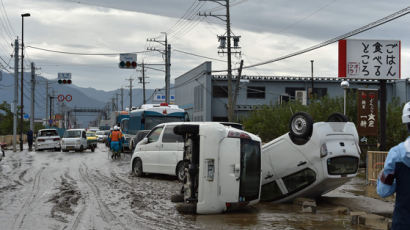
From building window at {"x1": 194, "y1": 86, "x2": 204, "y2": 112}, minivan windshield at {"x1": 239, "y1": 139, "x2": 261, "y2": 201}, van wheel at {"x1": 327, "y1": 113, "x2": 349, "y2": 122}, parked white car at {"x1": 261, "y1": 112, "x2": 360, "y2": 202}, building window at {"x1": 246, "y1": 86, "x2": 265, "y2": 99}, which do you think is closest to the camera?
minivan windshield at {"x1": 239, "y1": 139, "x2": 261, "y2": 201}

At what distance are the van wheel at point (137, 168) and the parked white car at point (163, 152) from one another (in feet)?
0.68

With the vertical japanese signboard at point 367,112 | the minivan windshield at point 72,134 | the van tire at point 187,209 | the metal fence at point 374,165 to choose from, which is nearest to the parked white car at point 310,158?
the van tire at point 187,209

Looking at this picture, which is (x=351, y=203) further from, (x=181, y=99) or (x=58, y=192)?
(x=181, y=99)

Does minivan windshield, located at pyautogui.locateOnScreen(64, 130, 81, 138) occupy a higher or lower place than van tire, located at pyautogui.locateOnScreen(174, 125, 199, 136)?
lower

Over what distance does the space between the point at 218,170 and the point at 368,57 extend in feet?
33.9

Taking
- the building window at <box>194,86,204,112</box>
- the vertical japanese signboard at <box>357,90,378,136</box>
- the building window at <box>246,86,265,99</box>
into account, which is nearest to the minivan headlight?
the vertical japanese signboard at <box>357,90,378,136</box>

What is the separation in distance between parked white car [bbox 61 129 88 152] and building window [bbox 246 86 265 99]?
26.5 m

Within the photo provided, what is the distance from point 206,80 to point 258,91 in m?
6.08

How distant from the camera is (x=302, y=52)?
28062 mm

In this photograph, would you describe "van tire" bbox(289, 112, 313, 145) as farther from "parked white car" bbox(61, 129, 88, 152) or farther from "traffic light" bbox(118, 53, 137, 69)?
"parked white car" bbox(61, 129, 88, 152)

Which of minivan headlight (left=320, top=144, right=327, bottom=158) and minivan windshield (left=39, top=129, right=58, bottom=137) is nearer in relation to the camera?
minivan headlight (left=320, top=144, right=327, bottom=158)

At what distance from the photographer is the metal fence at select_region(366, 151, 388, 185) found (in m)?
17.7

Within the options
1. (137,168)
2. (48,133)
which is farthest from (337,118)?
(48,133)

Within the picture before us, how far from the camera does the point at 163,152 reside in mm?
17969
